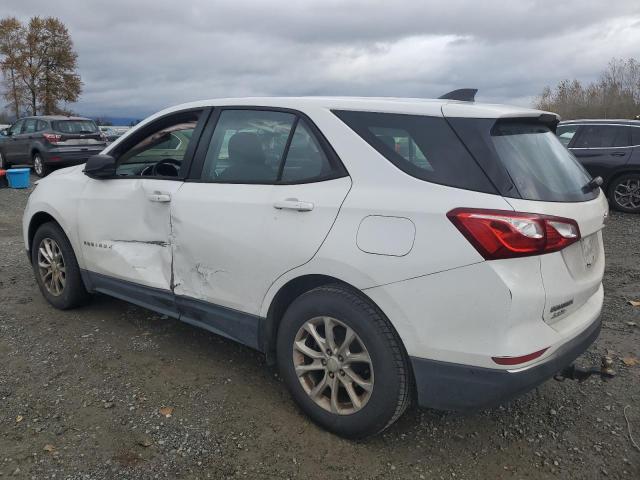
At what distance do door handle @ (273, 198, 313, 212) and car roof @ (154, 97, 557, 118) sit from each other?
53 cm

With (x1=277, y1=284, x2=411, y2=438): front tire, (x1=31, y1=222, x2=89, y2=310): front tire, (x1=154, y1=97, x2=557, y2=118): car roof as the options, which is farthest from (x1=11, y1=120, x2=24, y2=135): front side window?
(x1=277, y1=284, x2=411, y2=438): front tire

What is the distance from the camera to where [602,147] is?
1019 cm

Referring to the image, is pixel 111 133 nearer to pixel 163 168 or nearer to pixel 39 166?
pixel 39 166

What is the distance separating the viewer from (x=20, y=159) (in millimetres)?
16125

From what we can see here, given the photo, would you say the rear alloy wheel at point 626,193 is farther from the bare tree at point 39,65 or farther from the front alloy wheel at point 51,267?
the bare tree at point 39,65

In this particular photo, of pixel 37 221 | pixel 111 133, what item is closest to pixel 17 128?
pixel 111 133

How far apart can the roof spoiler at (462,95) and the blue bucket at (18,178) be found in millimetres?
12124

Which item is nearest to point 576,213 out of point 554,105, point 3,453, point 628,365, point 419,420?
point 419,420

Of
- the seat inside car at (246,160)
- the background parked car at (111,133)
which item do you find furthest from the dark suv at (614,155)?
the background parked car at (111,133)

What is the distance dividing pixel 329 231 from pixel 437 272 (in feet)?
1.89

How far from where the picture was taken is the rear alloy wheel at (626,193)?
981 centimetres

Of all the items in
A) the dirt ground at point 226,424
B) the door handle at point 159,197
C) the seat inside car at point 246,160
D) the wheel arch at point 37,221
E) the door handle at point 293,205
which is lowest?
the dirt ground at point 226,424

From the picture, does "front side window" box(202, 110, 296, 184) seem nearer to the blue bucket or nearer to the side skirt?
the side skirt

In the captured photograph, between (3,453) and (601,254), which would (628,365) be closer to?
(601,254)
